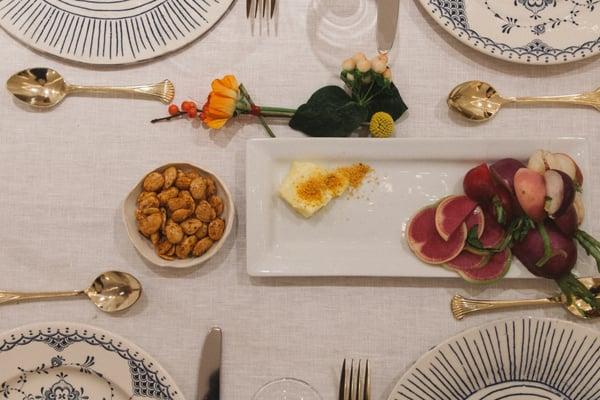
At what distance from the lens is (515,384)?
2.71ft

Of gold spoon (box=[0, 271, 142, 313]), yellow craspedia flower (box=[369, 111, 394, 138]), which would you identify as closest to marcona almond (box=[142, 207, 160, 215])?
gold spoon (box=[0, 271, 142, 313])

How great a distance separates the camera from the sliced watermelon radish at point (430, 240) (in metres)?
0.82

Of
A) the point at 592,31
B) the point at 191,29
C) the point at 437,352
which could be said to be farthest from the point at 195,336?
the point at 592,31

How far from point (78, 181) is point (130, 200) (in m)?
0.10

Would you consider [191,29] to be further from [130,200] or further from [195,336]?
[195,336]

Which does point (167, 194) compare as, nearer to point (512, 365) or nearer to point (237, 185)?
point (237, 185)

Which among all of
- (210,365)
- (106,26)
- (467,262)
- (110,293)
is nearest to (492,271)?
(467,262)

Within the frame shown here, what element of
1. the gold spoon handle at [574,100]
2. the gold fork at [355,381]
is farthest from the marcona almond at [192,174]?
the gold spoon handle at [574,100]

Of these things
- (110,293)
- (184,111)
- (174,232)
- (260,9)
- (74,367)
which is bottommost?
(74,367)

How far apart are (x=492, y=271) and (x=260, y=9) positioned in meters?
0.50

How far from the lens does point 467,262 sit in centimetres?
83

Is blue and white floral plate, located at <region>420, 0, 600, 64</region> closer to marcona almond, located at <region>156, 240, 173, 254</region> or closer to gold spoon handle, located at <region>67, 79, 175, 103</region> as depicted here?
gold spoon handle, located at <region>67, 79, 175, 103</region>

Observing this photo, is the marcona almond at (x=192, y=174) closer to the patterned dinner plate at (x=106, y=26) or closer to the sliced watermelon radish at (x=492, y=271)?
the patterned dinner plate at (x=106, y=26)

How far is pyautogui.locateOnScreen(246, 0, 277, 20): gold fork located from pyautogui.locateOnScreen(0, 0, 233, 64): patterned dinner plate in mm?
31
